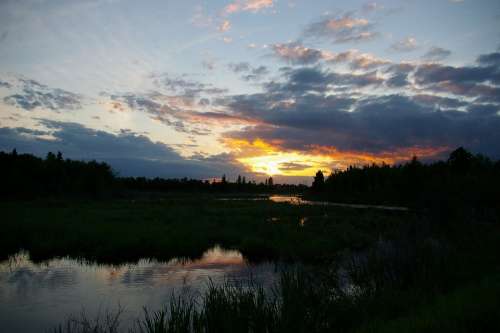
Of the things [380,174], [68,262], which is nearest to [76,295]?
[68,262]

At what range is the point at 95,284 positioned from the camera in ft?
51.1

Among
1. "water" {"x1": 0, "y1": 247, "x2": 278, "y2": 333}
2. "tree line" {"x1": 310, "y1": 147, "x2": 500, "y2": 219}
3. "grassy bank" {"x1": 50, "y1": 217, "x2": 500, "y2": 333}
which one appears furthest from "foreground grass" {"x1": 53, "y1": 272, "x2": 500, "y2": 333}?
"tree line" {"x1": 310, "y1": 147, "x2": 500, "y2": 219}

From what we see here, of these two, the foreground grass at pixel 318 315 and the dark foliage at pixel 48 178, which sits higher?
the dark foliage at pixel 48 178

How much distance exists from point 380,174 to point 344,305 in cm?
13363

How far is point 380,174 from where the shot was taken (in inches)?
5300

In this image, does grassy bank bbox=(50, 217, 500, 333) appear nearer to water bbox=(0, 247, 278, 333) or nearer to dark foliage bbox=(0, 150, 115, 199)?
water bbox=(0, 247, 278, 333)

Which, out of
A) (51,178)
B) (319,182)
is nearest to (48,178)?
(51,178)

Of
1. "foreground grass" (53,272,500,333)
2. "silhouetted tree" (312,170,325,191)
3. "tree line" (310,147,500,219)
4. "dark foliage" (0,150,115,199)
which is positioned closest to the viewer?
"foreground grass" (53,272,500,333)

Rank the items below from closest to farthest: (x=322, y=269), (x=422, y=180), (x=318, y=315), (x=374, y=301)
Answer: (x=318, y=315) → (x=374, y=301) → (x=322, y=269) → (x=422, y=180)

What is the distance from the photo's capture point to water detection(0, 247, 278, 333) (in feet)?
39.9

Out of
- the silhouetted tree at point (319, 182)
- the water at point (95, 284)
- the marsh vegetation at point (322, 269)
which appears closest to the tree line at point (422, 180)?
the silhouetted tree at point (319, 182)

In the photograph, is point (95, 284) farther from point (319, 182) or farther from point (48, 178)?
point (319, 182)

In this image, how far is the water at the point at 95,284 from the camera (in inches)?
479

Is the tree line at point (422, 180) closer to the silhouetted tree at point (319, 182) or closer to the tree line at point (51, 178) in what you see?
the silhouetted tree at point (319, 182)
